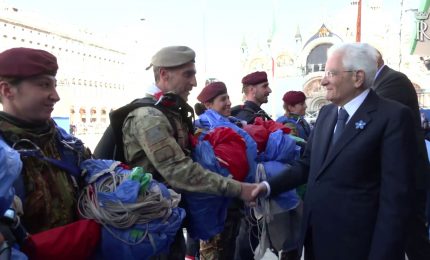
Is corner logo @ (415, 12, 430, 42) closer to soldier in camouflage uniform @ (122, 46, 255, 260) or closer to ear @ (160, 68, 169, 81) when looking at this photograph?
soldier in camouflage uniform @ (122, 46, 255, 260)

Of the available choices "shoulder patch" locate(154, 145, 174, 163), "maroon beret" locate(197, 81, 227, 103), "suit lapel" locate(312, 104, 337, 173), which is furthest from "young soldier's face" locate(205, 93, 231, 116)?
"shoulder patch" locate(154, 145, 174, 163)

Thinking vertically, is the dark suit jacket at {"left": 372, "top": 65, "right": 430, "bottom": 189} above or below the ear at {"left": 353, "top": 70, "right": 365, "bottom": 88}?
below

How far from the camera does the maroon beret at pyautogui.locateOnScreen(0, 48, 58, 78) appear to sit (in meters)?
1.82

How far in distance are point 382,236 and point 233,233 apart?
1.56 metres

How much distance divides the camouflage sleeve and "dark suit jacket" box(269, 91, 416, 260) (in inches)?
22.6

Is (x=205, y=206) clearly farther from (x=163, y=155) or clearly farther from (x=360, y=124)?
(x=360, y=124)

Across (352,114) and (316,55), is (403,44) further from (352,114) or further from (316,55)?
(352,114)

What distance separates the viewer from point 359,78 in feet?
7.91

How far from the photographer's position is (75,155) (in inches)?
83.9

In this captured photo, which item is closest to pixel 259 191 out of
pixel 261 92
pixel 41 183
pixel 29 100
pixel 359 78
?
pixel 359 78

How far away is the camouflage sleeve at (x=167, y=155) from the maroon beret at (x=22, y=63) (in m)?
0.69

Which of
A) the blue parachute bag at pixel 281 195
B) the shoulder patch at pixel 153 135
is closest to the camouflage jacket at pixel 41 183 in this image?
the shoulder patch at pixel 153 135

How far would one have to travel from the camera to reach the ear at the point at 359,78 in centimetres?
241

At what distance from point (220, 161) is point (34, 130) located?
129 cm
